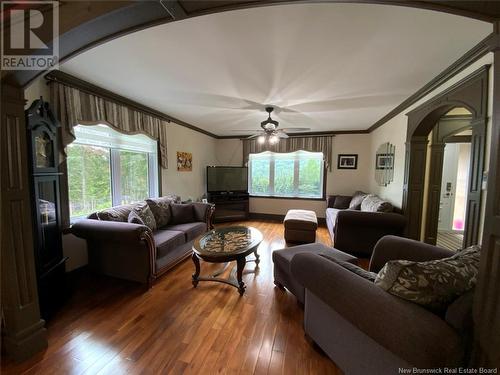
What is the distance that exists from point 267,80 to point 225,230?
1.99m

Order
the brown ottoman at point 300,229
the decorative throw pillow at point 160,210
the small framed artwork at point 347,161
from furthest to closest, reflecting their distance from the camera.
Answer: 1. the small framed artwork at point 347,161
2. the brown ottoman at point 300,229
3. the decorative throw pillow at point 160,210

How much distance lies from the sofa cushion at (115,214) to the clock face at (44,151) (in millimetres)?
790

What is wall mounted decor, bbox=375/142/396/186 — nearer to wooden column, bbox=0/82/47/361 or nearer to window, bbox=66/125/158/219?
window, bbox=66/125/158/219

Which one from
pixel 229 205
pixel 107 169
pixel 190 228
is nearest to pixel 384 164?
pixel 229 205

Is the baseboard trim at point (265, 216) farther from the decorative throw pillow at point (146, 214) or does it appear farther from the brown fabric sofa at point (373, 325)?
the brown fabric sofa at point (373, 325)

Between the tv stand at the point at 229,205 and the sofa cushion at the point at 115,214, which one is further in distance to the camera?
the tv stand at the point at 229,205

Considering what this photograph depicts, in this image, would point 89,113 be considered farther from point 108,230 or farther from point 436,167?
point 436,167

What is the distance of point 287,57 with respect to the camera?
72.4 inches

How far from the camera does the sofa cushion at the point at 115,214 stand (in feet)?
8.05

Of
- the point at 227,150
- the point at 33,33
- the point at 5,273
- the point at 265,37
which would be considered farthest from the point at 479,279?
the point at 227,150

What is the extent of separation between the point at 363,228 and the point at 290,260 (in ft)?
5.91

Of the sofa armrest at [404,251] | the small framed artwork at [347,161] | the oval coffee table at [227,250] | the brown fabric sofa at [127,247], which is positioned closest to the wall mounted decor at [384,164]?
the small framed artwork at [347,161]

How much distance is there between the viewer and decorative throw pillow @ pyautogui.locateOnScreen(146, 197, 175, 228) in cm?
312

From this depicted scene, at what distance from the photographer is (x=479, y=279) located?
3.09ft
